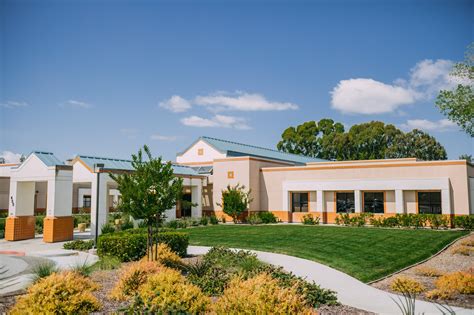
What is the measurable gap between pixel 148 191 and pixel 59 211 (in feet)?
39.5

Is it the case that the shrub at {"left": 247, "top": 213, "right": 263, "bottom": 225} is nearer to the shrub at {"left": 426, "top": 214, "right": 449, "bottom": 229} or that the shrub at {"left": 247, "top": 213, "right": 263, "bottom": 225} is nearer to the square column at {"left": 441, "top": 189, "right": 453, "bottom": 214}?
the shrub at {"left": 426, "top": 214, "right": 449, "bottom": 229}

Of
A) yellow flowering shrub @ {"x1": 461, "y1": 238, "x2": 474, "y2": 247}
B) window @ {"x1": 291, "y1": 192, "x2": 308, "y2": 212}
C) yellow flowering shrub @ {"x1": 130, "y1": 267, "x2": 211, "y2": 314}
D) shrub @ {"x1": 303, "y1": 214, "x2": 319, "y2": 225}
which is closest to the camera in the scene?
yellow flowering shrub @ {"x1": 130, "y1": 267, "x2": 211, "y2": 314}

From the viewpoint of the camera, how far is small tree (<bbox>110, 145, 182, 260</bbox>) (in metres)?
12.5

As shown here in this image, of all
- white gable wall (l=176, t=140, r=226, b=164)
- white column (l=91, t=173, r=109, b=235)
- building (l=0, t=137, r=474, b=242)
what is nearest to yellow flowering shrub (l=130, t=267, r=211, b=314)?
building (l=0, t=137, r=474, b=242)

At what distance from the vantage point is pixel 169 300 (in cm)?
767

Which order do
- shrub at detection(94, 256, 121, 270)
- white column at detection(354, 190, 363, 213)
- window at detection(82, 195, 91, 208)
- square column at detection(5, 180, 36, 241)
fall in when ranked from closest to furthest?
shrub at detection(94, 256, 121, 270)
square column at detection(5, 180, 36, 241)
white column at detection(354, 190, 363, 213)
window at detection(82, 195, 91, 208)

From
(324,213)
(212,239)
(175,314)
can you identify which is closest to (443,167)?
(324,213)

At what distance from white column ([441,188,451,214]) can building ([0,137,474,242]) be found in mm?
60

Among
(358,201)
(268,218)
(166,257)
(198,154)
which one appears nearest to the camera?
(166,257)

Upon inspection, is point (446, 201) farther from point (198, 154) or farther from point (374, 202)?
point (198, 154)

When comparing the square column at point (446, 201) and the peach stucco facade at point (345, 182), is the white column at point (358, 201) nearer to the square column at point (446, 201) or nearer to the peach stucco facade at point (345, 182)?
the peach stucco facade at point (345, 182)

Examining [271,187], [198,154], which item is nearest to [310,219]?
[271,187]

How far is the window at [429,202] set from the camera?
91.5 ft

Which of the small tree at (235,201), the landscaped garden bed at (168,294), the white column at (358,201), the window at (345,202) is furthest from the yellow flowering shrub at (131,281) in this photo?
the window at (345,202)
